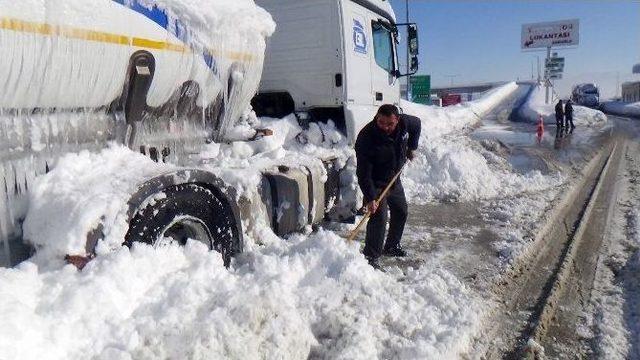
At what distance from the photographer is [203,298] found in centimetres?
279

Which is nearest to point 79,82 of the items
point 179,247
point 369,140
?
point 179,247

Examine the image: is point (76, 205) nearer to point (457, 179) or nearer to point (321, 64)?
point (321, 64)

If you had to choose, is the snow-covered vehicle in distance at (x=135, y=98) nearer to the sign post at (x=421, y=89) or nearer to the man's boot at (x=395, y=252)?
the man's boot at (x=395, y=252)

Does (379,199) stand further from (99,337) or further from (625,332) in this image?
(99,337)

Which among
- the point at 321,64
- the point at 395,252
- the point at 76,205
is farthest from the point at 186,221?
the point at 321,64

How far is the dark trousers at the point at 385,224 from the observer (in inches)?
185

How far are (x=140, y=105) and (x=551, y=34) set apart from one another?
186 feet

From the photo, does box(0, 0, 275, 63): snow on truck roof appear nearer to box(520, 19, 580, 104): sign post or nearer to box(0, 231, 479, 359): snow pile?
box(0, 231, 479, 359): snow pile

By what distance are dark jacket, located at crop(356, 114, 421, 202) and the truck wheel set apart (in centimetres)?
142

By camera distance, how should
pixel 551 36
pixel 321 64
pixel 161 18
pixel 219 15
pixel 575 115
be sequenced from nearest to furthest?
1. pixel 161 18
2. pixel 219 15
3. pixel 321 64
4. pixel 575 115
5. pixel 551 36

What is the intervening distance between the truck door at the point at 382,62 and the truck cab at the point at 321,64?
7cm

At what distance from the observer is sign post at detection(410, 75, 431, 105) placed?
2652 centimetres

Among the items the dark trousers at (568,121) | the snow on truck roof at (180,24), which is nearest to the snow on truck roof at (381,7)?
the snow on truck roof at (180,24)

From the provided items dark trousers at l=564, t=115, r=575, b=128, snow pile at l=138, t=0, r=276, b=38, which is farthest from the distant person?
snow pile at l=138, t=0, r=276, b=38
